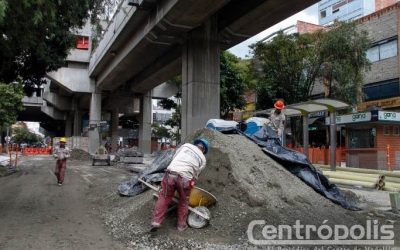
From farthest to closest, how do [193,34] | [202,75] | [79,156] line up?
[79,156]
[202,75]
[193,34]

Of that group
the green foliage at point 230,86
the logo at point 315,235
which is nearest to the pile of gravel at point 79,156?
the green foliage at point 230,86

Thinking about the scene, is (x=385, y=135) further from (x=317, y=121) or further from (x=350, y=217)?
(x=350, y=217)

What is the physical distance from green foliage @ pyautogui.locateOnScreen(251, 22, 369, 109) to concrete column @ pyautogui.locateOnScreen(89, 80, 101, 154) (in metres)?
20.6

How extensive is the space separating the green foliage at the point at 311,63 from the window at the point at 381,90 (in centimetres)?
A: 275

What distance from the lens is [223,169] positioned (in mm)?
9719

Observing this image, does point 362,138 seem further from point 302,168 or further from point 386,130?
point 302,168

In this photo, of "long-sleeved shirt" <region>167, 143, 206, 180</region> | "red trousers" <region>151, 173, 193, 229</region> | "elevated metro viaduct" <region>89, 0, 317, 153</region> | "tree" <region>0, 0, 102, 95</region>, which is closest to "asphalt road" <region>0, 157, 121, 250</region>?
"red trousers" <region>151, 173, 193, 229</region>

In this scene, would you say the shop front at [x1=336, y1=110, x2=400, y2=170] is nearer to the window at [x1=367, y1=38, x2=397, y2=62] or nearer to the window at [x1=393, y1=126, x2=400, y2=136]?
the window at [x1=393, y1=126, x2=400, y2=136]

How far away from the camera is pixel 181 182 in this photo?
7.97 meters

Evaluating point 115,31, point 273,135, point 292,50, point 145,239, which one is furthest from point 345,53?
point 145,239

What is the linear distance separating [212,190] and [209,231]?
50.8 inches

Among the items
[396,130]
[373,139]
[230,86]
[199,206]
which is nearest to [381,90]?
[396,130]

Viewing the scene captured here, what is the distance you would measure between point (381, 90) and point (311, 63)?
580cm

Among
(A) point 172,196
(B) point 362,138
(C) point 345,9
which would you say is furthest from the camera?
(C) point 345,9
